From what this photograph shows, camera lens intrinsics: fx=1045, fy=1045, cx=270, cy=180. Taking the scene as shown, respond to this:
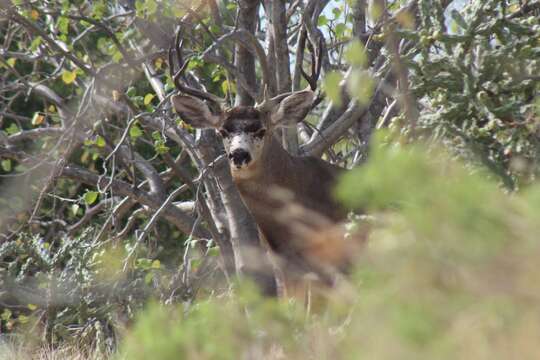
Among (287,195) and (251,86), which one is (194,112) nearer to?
(251,86)

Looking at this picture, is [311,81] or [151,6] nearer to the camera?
[151,6]

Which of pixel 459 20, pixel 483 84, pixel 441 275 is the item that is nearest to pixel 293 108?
pixel 459 20

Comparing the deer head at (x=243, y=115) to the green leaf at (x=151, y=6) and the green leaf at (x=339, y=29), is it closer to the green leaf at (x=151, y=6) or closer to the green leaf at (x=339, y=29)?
the green leaf at (x=151, y=6)

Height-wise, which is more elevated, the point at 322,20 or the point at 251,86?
the point at 322,20

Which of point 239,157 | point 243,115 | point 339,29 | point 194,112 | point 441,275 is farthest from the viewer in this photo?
point 339,29

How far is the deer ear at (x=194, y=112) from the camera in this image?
27.8 feet

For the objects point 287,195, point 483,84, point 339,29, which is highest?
point 483,84

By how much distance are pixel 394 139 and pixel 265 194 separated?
2631 millimetres

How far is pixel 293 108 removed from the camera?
332 inches

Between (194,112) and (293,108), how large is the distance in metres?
0.82

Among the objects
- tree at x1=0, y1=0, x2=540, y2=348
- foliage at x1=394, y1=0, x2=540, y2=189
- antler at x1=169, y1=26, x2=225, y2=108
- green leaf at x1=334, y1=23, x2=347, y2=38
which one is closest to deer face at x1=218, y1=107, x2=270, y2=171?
antler at x1=169, y1=26, x2=225, y2=108

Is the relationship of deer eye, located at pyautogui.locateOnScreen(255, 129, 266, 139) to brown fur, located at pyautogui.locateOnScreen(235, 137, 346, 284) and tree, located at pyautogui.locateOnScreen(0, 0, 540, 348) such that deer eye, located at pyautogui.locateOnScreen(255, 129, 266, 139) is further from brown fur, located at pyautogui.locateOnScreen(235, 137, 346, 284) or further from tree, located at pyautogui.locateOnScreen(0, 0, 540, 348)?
tree, located at pyautogui.locateOnScreen(0, 0, 540, 348)

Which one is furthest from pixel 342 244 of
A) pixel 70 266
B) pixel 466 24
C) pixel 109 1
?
pixel 109 1

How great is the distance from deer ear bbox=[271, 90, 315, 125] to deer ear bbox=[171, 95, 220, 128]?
1.62 ft
